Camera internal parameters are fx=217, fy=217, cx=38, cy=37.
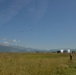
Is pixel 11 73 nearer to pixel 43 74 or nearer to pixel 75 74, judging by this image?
pixel 43 74

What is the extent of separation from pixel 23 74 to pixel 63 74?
3.87 metres

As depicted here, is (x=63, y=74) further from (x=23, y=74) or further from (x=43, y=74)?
(x=23, y=74)

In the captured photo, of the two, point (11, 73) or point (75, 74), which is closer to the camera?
point (11, 73)

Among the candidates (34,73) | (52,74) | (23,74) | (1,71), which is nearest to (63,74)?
(52,74)

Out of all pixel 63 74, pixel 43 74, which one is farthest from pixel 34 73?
pixel 63 74

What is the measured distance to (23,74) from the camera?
15.8m

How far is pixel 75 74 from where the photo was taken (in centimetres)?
1781

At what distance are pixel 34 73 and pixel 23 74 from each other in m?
1.70

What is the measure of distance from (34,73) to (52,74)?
63.6 inches

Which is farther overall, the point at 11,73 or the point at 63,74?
the point at 63,74

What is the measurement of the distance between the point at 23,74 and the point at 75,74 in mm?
4622

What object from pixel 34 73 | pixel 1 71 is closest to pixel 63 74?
pixel 34 73

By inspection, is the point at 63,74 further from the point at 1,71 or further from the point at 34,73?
the point at 1,71

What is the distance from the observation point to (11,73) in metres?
15.2
